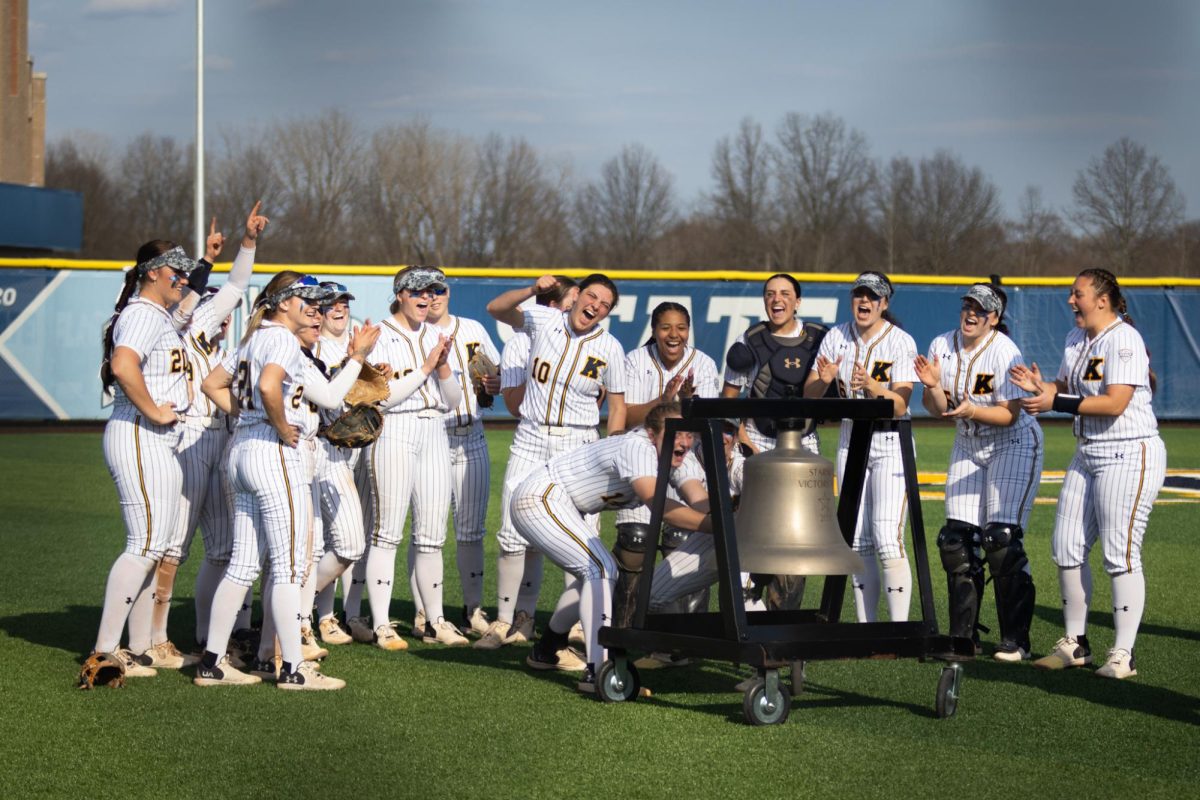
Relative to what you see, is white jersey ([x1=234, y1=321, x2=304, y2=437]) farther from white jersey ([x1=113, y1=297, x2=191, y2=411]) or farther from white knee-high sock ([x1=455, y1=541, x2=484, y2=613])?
white knee-high sock ([x1=455, y1=541, x2=484, y2=613])

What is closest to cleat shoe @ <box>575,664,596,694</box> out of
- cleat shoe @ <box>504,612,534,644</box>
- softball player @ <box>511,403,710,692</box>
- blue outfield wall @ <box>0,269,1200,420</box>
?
softball player @ <box>511,403,710,692</box>

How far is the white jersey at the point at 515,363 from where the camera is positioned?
8258 millimetres

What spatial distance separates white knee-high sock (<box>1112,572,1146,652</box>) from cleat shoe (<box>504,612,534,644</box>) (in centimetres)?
302

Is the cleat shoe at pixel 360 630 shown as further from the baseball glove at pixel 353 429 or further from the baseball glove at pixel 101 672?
the baseball glove at pixel 101 672

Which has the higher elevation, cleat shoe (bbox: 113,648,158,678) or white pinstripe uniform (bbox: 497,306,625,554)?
white pinstripe uniform (bbox: 497,306,625,554)

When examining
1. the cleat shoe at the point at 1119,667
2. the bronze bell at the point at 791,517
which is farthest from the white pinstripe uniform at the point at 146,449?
the cleat shoe at the point at 1119,667

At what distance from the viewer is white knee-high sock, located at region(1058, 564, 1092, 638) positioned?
23.4 feet

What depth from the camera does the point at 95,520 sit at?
12.3m

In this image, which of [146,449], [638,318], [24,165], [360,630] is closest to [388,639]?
[360,630]

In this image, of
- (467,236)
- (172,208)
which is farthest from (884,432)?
(172,208)

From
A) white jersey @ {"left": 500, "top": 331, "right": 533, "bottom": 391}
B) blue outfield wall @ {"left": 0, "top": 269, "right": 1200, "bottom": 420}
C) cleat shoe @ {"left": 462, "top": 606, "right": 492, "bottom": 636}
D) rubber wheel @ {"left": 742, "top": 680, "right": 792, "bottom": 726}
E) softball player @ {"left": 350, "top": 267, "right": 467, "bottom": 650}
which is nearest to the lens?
rubber wheel @ {"left": 742, "top": 680, "right": 792, "bottom": 726}

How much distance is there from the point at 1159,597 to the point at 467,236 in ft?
131

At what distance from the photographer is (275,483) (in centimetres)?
627

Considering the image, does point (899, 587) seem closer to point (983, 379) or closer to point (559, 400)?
point (983, 379)
